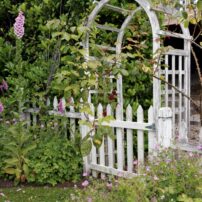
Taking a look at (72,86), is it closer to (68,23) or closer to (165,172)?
(165,172)

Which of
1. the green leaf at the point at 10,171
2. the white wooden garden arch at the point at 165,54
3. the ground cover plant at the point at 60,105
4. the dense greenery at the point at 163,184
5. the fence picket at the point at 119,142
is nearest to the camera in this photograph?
the dense greenery at the point at 163,184

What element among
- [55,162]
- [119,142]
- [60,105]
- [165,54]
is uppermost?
[165,54]

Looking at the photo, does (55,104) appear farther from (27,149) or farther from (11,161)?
(11,161)

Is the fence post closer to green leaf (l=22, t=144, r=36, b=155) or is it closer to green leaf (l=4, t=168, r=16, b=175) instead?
green leaf (l=22, t=144, r=36, b=155)

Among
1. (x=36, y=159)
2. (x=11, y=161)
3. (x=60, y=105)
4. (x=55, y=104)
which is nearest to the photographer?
(x=11, y=161)

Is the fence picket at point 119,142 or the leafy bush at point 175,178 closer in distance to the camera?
the leafy bush at point 175,178

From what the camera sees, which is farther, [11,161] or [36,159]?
[36,159]

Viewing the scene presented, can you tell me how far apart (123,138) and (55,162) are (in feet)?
2.97

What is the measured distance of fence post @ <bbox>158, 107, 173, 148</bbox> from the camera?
3961 millimetres

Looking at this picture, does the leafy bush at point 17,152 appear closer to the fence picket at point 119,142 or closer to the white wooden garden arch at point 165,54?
the fence picket at point 119,142

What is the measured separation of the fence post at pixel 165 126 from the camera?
3.96m

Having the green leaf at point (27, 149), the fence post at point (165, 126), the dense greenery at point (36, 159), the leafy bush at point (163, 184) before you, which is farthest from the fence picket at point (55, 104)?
the leafy bush at point (163, 184)

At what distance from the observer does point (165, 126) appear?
13.0ft

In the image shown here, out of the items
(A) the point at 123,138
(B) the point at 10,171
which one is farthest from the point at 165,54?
(B) the point at 10,171
